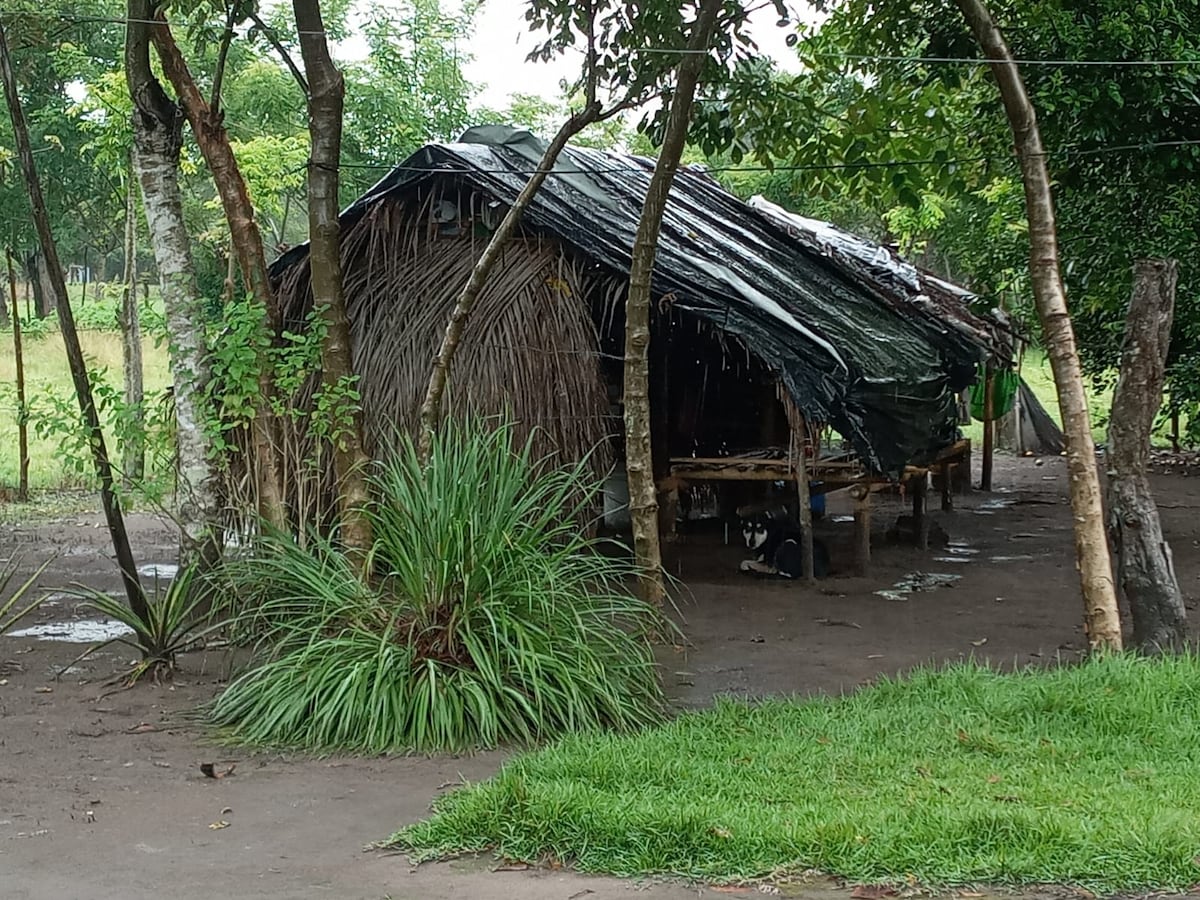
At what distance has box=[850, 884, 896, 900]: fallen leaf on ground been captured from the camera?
13.1 feet

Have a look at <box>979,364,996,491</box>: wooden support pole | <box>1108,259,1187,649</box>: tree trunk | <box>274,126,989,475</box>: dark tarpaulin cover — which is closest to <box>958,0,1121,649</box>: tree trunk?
<box>1108,259,1187,649</box>: tree trunk

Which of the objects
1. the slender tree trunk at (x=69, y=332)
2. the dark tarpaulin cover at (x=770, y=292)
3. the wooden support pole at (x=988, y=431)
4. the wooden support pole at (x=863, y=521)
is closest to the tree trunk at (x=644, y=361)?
the dark tarpaulin cover at (x=770, y=292)

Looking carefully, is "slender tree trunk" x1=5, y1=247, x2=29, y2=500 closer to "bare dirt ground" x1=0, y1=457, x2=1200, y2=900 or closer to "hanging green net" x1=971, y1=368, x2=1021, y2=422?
"bare dirt ground" x1=0, y1=457, x2=1200, y2=900

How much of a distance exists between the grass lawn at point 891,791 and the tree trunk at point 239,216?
3201mm

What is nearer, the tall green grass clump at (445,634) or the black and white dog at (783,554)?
the tall green grass clump at (445,634)

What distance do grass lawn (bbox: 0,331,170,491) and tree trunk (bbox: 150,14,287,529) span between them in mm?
4273

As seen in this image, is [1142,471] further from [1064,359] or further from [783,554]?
[783,554]

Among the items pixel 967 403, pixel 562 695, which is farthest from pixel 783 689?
pixel 967 403

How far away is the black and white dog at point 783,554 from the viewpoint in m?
11.2

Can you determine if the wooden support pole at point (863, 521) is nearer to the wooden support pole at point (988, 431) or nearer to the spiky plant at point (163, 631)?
the spiky plant at point (163, 631)

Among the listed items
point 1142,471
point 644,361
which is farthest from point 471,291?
point 1142,471

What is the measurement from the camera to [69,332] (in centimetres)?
710

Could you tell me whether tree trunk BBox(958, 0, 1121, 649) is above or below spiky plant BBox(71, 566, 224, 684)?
above

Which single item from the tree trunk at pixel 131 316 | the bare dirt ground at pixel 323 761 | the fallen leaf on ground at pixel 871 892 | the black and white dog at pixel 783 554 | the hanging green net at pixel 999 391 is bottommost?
the fallen leaf on ground at pixel 871 892
